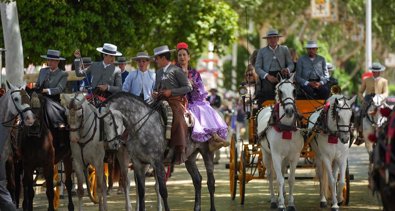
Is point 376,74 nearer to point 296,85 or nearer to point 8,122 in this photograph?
point 296,85

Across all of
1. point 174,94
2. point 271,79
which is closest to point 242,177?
point 271,79

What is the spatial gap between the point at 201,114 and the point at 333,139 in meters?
2.28

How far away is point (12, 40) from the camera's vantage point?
88.2ft

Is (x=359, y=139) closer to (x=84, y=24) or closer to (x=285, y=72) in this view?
(x=285, y=72)

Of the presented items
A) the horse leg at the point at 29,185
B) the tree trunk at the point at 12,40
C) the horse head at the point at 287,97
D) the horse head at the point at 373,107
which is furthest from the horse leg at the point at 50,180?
the horse head at the point at 373,107

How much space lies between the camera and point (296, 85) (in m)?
22.8

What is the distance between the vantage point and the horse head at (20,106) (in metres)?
19.2

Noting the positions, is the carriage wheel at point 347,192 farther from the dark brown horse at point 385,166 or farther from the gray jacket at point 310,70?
the dark brown horse at point 385,166

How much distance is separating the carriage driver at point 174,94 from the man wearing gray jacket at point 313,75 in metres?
3.20

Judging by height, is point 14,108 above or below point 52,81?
below

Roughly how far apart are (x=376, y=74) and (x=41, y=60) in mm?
7650

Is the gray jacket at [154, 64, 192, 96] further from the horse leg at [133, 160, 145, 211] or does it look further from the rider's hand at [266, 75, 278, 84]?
the rider's hand at [266, 75, 278, 84]

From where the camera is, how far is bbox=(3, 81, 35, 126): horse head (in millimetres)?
19234

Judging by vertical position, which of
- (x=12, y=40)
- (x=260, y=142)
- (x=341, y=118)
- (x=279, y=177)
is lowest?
(x=279, y=177)
